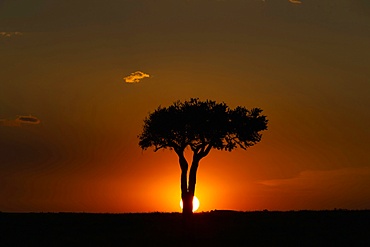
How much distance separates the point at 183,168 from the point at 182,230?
7.84 meters

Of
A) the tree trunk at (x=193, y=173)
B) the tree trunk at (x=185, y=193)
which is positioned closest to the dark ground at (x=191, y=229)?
the tree trunk at (x=185, y=193)

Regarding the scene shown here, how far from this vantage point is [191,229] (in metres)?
58.2

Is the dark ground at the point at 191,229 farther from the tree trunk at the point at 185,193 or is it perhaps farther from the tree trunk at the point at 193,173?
the tree trunk at the point at 193,173

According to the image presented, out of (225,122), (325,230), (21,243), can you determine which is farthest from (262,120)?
(21,243)

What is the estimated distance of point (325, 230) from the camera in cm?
5622

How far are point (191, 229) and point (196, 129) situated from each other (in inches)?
433

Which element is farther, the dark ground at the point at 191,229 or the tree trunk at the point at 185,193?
the tree trunk at the point at 185,193

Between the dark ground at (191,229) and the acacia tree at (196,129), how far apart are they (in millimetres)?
5400

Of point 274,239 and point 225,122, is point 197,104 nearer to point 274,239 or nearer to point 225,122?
point 225,122

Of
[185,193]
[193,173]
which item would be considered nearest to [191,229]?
[185,193]

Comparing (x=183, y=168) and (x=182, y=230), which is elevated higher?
(x=183, y=168)

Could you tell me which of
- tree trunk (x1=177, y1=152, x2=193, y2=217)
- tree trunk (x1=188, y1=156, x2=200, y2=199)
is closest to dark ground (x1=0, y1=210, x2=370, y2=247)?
tree trunk (x1=177, y1=152, x2=193, y2=217)

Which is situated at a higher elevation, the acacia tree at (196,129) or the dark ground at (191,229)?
the acacia tree at (196,129)

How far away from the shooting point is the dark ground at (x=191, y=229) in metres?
50.5
